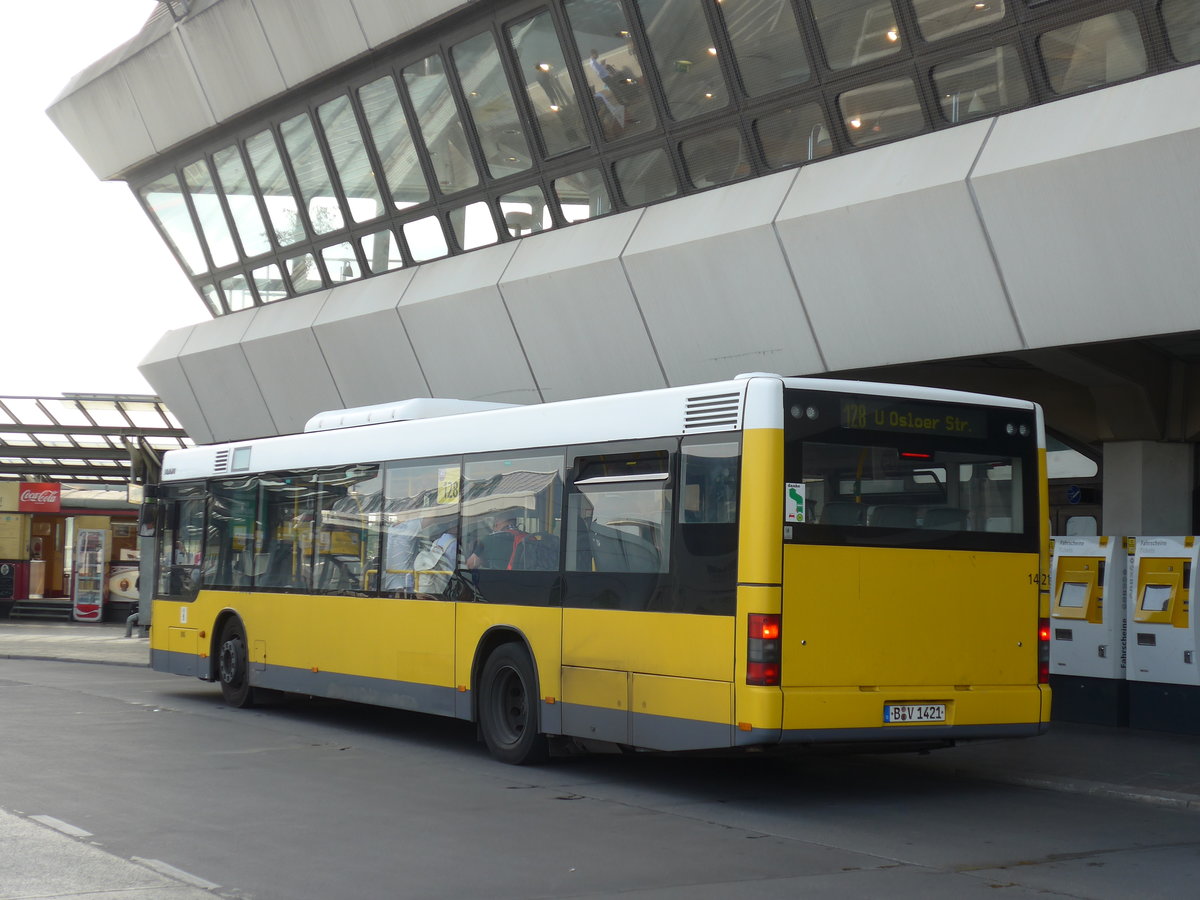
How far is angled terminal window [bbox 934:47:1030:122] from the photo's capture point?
13844mm

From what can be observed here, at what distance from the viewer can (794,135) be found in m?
16.1

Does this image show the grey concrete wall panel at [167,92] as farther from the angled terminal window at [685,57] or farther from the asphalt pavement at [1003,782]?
the asphalt pavement at [1003,782]

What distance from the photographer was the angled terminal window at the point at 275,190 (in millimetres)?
24438

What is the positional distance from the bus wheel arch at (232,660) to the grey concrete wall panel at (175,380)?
13037 mm

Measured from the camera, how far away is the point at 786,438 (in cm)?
929

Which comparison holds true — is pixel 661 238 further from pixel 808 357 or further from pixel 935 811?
pixel 935 811

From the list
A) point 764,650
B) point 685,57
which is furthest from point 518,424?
point 685,57

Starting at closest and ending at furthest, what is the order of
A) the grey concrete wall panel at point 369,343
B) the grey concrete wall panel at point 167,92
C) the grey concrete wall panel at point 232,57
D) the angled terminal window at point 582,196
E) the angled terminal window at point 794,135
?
the angled terminal window at point 794,135 → the angled terminal window at point 582,196 → the grey concrete wall panel at point 369,343 → the grey concrete wall panel at point 232,57 → the grey concrete wall panel at point 167,92

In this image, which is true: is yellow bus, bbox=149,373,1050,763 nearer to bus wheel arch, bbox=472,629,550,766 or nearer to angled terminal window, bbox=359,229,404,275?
bus wheel arch, bbox=472,629,550,766

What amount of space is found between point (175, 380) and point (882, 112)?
17.7 m

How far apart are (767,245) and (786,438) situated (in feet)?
22.5

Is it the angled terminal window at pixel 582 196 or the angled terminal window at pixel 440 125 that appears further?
the angled terminal window at pixel 440 125

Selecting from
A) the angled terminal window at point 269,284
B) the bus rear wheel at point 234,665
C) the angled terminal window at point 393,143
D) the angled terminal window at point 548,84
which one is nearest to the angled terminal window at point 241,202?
the angled terminal window at point 269,284

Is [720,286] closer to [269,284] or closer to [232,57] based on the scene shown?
[232,57]
